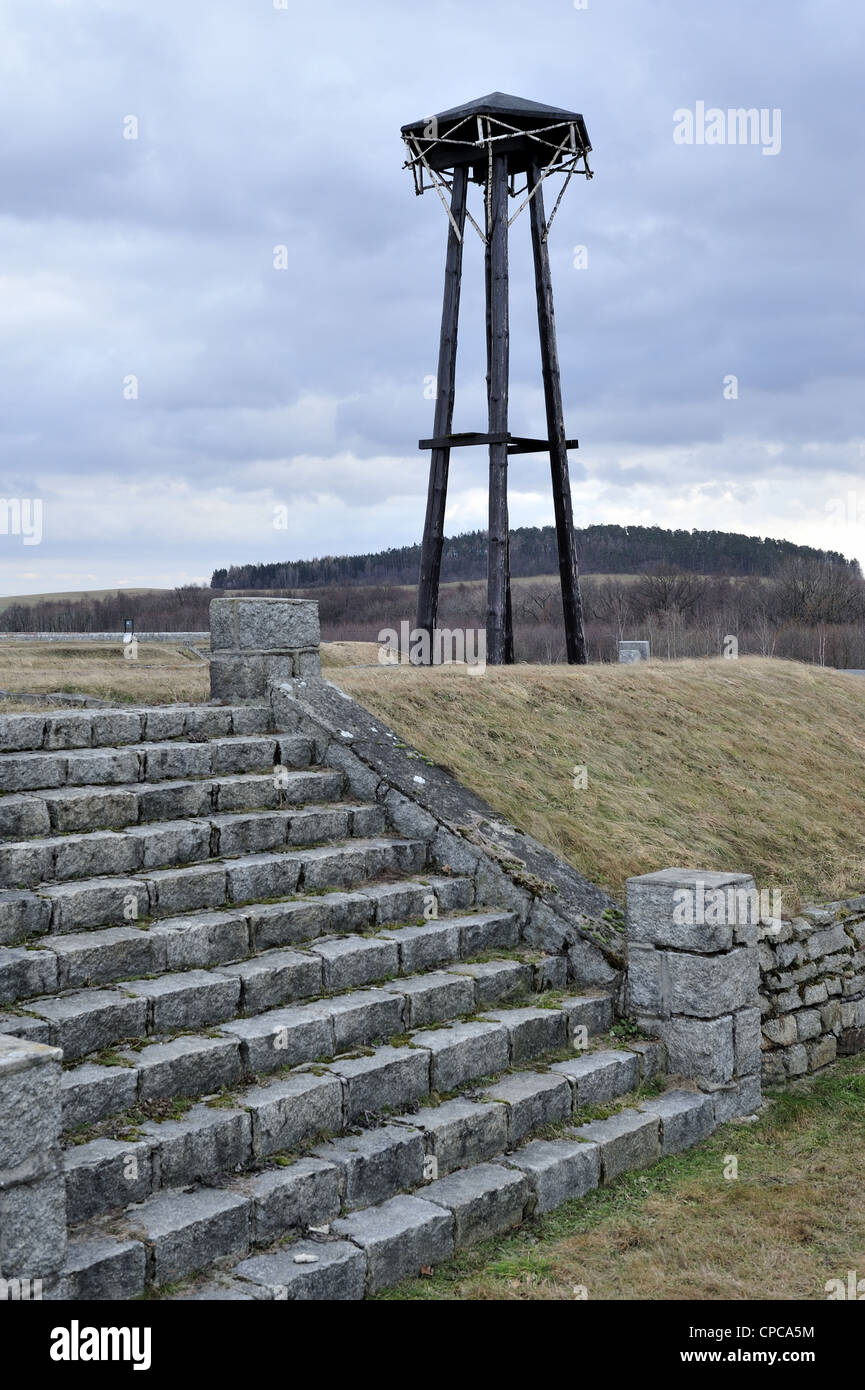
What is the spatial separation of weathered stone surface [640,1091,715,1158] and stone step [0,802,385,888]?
2689mm

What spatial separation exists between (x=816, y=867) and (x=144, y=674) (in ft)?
26.6

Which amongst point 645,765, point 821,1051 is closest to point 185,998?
point 821,1051

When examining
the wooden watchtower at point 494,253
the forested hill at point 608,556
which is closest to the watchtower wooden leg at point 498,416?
the wooden watchtower at point 494,253

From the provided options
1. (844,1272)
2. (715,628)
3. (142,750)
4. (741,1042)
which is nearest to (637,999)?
(741,1042)

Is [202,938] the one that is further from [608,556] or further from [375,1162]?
[608,556]

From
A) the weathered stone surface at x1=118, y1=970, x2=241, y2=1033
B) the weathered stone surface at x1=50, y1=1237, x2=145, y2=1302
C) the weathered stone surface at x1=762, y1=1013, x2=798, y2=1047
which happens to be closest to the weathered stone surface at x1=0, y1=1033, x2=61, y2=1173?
the weathered stone surface at x1=50, y1=1237, x2=145, y2=1302

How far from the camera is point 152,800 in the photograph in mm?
7305

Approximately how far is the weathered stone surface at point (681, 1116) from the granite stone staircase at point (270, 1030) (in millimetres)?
22

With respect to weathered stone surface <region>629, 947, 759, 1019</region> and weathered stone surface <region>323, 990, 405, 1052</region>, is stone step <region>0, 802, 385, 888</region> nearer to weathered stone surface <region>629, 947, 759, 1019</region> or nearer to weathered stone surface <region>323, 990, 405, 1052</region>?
weathered stone surface <region>323, 990, 405, 1052</region>

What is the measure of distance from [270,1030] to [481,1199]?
1302mm

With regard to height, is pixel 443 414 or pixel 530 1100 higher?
pixel 443 414

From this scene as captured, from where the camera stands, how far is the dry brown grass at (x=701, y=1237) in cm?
514

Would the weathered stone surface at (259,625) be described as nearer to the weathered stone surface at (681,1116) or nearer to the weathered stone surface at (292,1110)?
the weathered stone surface at (292,1110)

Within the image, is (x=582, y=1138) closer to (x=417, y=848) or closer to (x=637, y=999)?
(x=637, y=999)
